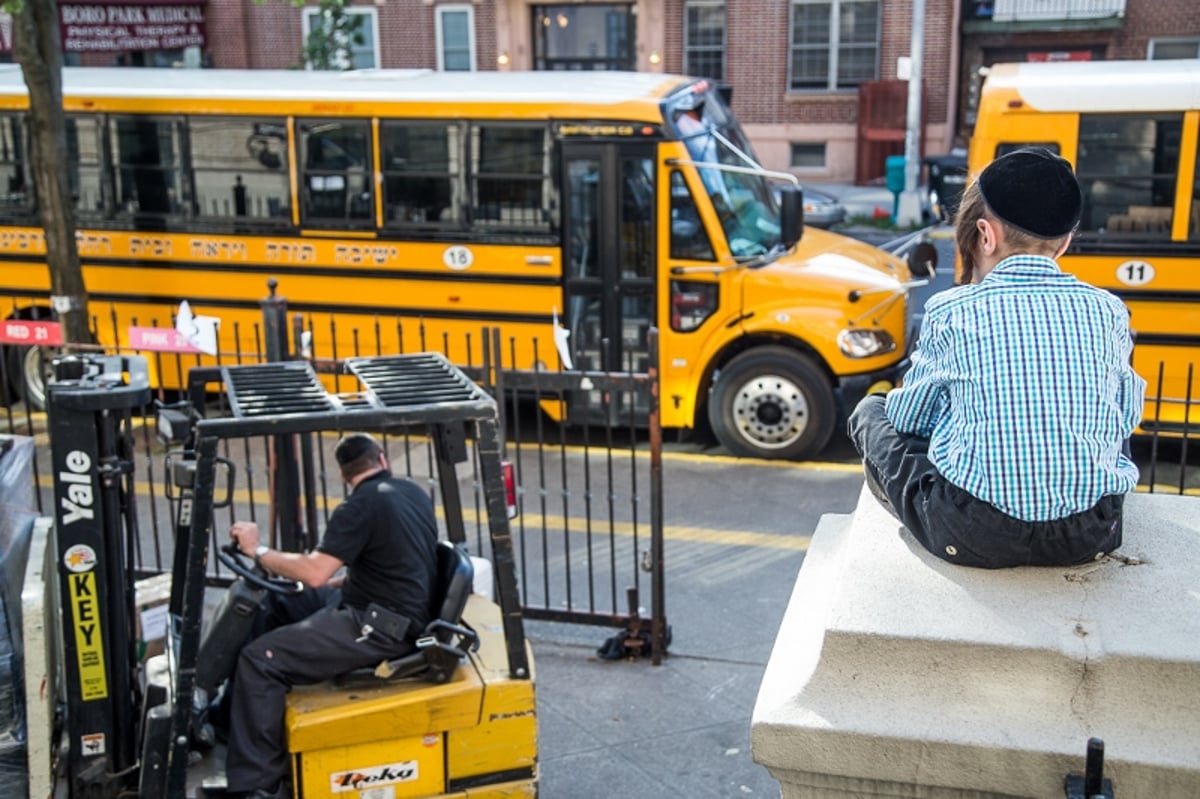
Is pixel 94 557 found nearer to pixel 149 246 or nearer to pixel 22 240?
pixel 149 246

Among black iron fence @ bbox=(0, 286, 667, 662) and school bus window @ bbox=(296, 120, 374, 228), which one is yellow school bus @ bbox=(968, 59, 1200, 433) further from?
school bus window @ bbox=(296, 120, 374, 228)

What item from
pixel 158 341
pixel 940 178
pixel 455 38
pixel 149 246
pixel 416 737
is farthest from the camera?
pixel 455 38

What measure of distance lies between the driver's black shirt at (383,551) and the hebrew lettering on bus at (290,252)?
599 cm

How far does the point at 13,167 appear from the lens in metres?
11.0

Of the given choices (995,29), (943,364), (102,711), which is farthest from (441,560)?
(995,29)

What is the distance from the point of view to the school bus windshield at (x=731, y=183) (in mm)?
9773

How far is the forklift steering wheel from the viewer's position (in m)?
4.80

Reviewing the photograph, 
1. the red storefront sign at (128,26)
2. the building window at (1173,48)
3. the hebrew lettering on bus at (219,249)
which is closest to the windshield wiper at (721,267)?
the hebrew lettering on bus at (219,249)

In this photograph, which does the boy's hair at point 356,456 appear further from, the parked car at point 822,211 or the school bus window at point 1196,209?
the parked car at point 822,211

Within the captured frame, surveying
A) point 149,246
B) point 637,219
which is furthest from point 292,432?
point 149,246

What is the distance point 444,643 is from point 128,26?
82.0 feet

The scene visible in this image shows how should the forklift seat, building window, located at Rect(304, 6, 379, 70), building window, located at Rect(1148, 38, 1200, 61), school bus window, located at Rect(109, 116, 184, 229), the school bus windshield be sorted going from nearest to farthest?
1. the forklift seat
2. the school bus windshield
3. school bus window, located at Rect(109, 116, 184, 229)
4. building window, located at Rect(304, 6, 379, 70)
5. building window, located at Rect(1148, 38, 1200, 61)

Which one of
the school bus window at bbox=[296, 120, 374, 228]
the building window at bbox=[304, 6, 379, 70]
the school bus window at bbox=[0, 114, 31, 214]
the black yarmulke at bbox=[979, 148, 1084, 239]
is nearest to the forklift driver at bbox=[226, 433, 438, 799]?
the black yarmulke at bbox=[979, 148, 1084, 239]

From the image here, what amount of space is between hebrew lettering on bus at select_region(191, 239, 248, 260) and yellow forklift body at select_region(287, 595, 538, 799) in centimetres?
654
